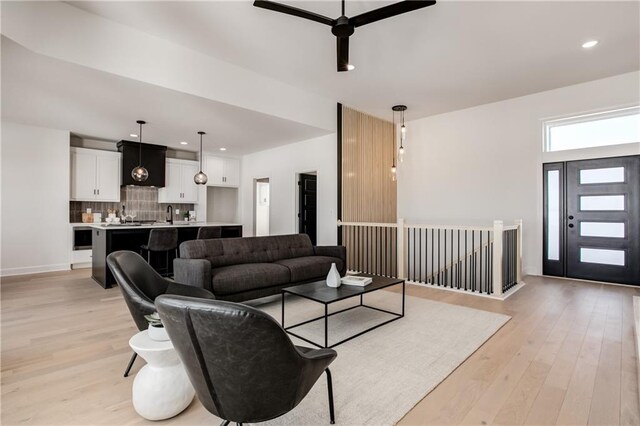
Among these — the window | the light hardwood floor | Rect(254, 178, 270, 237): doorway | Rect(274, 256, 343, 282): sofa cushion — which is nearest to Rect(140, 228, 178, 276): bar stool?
the light hardwood floor

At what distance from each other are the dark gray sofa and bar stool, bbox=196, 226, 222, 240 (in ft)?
5.31

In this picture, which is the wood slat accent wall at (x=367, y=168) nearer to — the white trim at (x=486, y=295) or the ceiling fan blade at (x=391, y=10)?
the white trim at (x=486, y=295)

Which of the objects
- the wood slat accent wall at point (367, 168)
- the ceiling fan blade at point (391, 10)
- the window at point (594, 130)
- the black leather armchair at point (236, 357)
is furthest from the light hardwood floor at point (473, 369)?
the wood slat accent wall at point (367, 168)

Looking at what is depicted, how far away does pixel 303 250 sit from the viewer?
473 cm

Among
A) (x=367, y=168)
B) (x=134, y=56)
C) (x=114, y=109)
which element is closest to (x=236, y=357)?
(x=134, y=56)

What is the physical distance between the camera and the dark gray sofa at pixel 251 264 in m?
3.41

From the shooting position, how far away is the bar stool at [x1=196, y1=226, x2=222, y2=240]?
18.1 feet

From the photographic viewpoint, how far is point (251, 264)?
157 inches

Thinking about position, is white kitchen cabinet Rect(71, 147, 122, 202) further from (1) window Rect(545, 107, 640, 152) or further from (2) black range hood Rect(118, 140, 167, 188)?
(1) window Rect(545, 107, 640, 152)

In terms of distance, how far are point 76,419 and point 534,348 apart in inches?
128

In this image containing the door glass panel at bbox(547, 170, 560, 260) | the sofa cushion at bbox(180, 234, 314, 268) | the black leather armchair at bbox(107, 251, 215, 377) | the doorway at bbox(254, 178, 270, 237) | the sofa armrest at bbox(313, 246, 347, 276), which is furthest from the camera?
the doorway at bbox(254, 178, 270, 237)

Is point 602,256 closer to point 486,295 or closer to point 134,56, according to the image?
point 486,295

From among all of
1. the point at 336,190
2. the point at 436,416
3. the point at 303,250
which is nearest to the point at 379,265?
the point at 336,190

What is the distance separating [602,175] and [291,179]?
17.9 ft
